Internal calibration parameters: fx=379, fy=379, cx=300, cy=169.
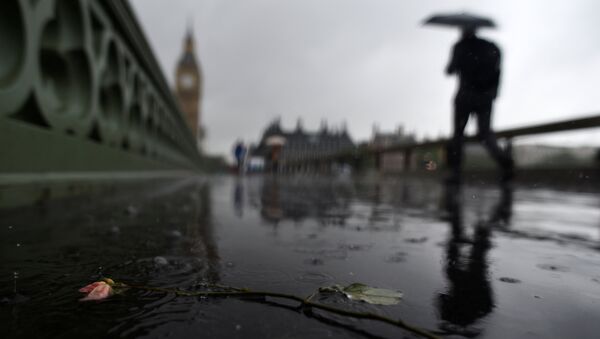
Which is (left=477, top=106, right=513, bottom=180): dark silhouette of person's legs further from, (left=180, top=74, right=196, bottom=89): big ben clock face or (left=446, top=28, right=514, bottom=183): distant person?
(left=180, top=74, right=196, bottom=89): big ben clock face

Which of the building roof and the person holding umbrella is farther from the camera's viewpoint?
the building roof

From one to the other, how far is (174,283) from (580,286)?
1.12 metres

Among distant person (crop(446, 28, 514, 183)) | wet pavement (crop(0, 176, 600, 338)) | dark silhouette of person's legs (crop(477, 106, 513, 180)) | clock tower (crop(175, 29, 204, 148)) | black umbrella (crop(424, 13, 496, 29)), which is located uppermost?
clock tower (crop(175, 29, 204, 148))

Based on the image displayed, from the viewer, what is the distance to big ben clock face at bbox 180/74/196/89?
104 metres

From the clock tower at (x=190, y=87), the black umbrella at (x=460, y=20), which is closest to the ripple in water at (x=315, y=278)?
the black umbrella at (x=460, y=20)

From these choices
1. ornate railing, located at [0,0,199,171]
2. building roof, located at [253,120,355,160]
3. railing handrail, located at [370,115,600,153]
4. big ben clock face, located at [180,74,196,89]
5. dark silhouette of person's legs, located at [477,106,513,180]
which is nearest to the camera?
dark silhouette of person's legs, located at [477,106,513,180]

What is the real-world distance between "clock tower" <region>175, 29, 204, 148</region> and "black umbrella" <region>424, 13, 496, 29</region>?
328 ft

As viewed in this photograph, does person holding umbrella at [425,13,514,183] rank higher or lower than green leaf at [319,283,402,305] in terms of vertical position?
higher

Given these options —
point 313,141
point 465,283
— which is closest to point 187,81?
point 313,141

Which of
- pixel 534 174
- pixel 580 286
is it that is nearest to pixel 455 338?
pixel 580 286

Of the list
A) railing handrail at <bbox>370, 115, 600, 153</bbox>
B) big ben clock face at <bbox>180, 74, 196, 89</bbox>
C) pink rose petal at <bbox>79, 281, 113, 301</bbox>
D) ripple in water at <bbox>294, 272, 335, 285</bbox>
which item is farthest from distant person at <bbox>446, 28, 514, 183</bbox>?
big ben clock face at <bbox>180, 74, 196, 89</bbox>

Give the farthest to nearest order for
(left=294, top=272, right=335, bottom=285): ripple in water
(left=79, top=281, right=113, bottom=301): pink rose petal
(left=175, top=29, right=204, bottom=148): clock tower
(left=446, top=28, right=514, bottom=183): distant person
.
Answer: (left=175, top=29, right=204, bottom=148): clock tower < (left=446, top=28, right=514, bottom=183): distant person < (left=294, top=272, right=335, bottom=285): ripple in water < (left=79, top=281, right=113, bottom=301): pink rose petal

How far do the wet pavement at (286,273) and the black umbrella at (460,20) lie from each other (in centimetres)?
110

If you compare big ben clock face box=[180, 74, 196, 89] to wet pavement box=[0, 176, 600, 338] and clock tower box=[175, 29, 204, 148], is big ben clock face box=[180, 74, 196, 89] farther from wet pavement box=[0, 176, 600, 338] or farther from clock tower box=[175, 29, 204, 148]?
wet pavement box=[0, 176, 600, 338]
